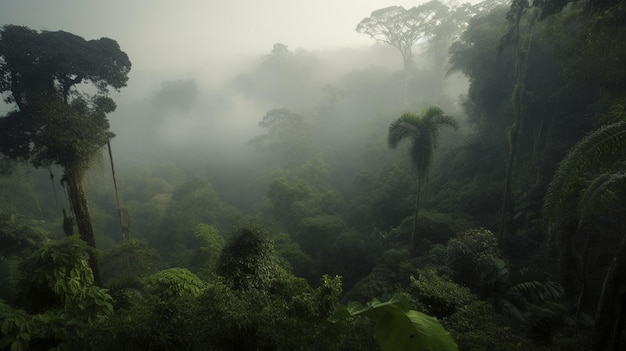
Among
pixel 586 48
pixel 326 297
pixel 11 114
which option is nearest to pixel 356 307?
pixel 326 297

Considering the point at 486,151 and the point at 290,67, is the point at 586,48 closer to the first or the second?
the point at 486,151

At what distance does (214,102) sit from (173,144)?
33.9 ft

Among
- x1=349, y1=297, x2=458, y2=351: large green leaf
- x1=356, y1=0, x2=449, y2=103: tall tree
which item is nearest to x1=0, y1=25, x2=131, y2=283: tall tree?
x1=349, y1=297, x2=458, y2=351: large green leaf

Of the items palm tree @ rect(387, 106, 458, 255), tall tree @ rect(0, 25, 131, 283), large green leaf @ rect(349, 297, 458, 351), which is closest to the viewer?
large green leaf @ rect(349, 297, 458, 351)

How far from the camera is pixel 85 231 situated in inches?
375

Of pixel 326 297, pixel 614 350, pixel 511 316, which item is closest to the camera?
pixel 614 350

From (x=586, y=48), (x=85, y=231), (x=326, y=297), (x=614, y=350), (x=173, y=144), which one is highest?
(x=173, y=144)

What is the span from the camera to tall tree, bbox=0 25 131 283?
344 inches

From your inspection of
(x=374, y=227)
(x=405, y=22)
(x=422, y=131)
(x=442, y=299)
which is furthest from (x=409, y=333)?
(x=405, y=22)

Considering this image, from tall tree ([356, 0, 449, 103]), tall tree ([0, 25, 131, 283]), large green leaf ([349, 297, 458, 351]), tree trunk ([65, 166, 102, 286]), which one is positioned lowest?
large green leaf ([349, 297, 458, 351])

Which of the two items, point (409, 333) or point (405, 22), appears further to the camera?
point (405, 22)

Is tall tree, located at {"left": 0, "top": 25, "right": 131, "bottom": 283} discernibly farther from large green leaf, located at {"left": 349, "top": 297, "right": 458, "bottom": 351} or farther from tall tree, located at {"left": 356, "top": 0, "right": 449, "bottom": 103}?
tall tree, located at {"left": 356, "top": 0, "right": 449, "bottom": 103}

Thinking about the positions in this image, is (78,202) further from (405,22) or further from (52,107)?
(405,22)

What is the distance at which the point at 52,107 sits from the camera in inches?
351
